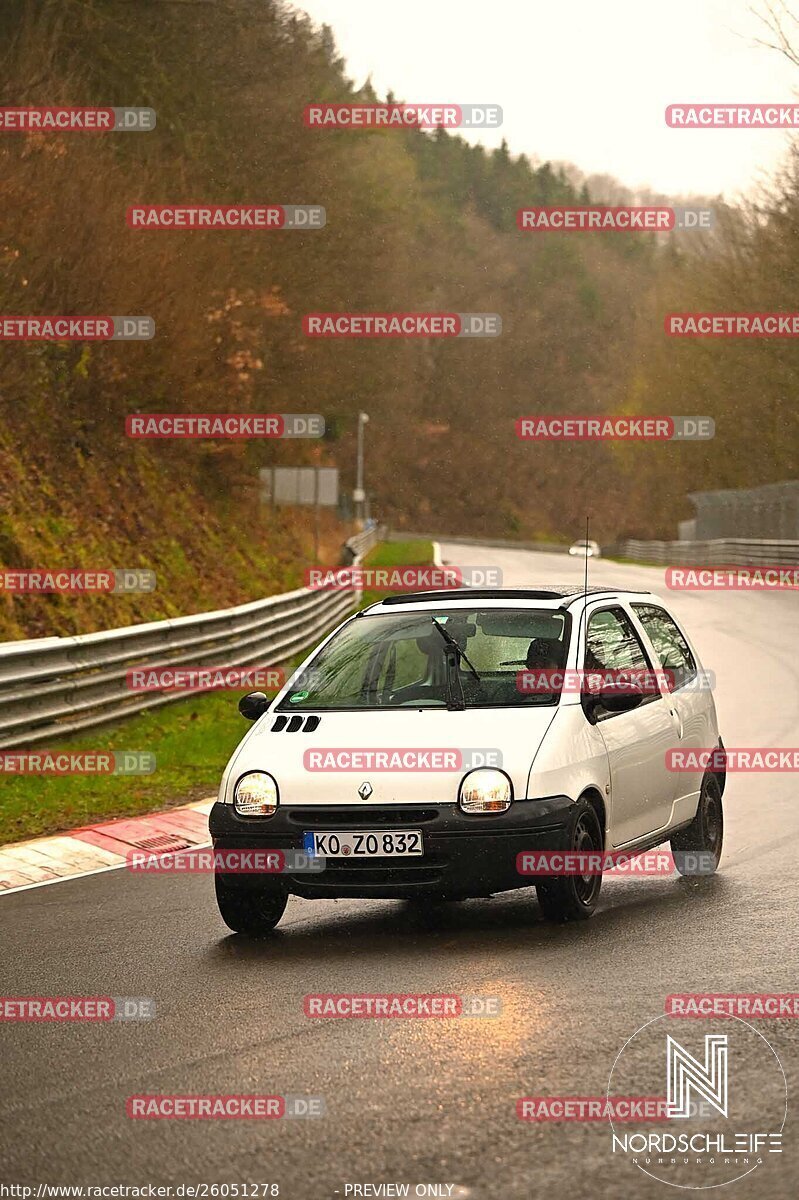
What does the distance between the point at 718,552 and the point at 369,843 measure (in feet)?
183

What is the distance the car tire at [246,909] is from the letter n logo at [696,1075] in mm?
2742

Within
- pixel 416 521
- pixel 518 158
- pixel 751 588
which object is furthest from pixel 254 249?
pixel 518 158

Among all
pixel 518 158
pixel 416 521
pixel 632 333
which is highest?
pixel 518 158

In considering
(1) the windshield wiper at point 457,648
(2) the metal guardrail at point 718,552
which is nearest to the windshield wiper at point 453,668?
(1) the windshield wiper at point 457,648

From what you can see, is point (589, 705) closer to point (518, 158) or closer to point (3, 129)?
point (3, 129)

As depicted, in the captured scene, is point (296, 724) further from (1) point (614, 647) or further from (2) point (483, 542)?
(2) point (483, 542)

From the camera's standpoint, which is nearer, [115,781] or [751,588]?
[115,781]

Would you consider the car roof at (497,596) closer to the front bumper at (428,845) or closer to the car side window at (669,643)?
the car side window at (669,643)

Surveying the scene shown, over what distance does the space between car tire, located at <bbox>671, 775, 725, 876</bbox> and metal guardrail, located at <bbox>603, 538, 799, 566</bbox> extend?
131 feet

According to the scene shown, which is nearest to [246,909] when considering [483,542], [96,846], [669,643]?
[96,846]

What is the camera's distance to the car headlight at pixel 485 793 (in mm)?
7992

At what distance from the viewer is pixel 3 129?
22016 mm

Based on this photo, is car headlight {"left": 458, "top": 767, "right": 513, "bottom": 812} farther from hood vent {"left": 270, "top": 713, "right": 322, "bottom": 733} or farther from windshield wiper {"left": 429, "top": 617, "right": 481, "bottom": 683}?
windshield wiper {"left": 429, "top": 617, "right": 481, "bottom": 683}

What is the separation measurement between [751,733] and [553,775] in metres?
9.16
